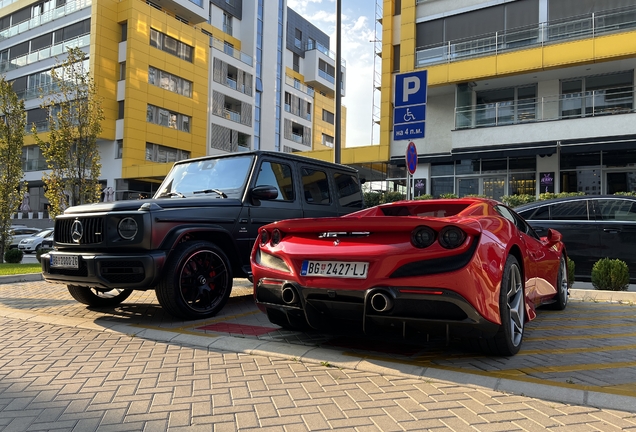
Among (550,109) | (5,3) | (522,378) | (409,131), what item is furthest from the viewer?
(5,3)

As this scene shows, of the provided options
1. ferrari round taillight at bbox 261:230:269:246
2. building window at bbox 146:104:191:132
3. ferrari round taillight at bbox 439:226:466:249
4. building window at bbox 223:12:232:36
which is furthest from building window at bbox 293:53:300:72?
ferrari round taillight at bbox 439:226:466:249

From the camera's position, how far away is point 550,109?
808 inches

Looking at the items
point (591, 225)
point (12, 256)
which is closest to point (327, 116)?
point (12, 256)

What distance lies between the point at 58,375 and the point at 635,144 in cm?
2022

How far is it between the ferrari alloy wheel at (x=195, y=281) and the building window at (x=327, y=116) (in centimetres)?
6017

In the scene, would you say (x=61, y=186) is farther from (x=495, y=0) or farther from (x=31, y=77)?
(x=31, y=77)

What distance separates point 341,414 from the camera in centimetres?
278

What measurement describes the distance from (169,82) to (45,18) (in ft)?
40.6

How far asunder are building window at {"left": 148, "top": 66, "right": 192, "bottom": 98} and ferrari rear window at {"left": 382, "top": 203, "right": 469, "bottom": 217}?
35595 millimetres

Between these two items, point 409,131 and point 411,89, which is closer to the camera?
point 409,131

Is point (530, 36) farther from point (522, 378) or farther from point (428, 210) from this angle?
point (522, 378)

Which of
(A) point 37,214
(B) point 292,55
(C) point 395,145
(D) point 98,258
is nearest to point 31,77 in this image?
(A) point 37,214

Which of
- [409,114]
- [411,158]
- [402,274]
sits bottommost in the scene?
[402,274]

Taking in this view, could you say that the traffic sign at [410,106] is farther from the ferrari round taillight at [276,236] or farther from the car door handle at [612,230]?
the ferrari round taillight at [276,236]
